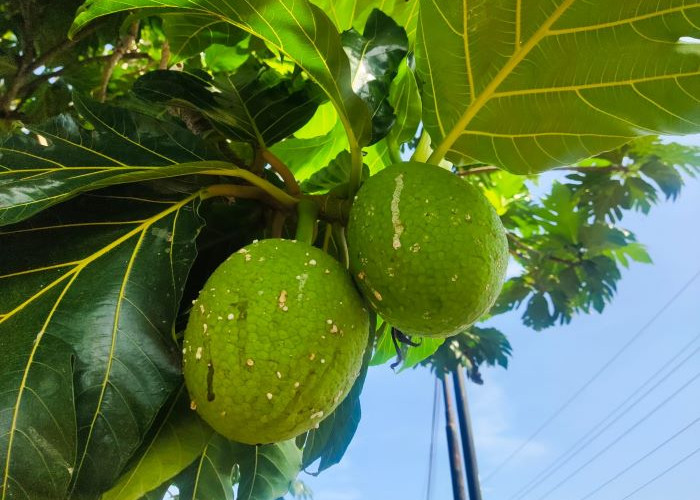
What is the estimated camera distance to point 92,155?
736 millimetres

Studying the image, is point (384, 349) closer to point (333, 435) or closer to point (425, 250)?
point (333, 435)

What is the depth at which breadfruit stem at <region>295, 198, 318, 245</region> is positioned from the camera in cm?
72

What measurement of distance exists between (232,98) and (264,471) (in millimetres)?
540

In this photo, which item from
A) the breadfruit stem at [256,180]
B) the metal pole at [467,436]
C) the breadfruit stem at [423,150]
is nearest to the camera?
the breadfruit stem at [256,180]

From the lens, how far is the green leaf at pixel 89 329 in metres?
0.59

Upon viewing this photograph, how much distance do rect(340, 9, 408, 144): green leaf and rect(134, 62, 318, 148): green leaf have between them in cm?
11

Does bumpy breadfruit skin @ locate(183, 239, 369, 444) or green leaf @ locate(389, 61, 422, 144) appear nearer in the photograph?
bumpy breadfruit skin @ locate(183, 239, 369, 444)

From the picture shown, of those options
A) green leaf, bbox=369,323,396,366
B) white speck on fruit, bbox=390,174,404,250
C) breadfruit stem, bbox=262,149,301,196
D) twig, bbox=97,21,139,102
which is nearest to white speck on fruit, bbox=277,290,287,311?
white speck on fruit, bbox=390,174,404,250

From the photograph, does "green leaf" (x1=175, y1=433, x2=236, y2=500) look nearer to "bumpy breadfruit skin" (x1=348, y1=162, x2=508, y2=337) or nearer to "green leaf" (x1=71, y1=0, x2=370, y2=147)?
"bumpy breadfruit skin" (x1=348, y1=162, x2=508, y2=337)

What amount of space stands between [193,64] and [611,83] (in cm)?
98

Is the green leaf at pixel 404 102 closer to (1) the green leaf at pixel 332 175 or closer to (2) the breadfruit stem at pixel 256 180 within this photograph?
(1) the green leaf at pixel 332 175

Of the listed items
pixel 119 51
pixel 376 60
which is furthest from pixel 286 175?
pixel 119 51

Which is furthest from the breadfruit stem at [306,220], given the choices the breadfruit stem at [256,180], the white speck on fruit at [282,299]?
the white speck on fruit at [282,299]

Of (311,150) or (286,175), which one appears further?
(311,150)
